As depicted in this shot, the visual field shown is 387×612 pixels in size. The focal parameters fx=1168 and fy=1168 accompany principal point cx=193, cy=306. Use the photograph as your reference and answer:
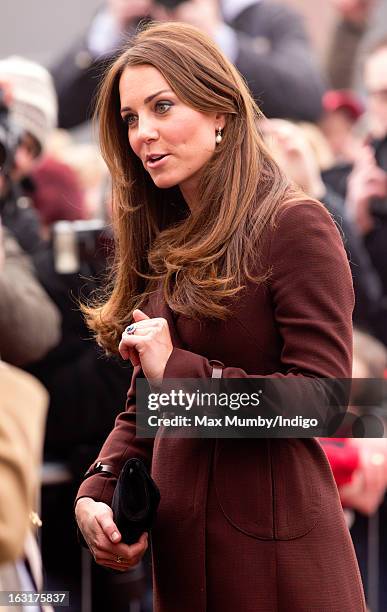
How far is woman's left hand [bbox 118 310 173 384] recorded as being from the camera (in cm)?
206

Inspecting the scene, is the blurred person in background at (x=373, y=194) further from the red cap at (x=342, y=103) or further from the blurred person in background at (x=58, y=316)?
the blurred person in background at (x=58, y=316)

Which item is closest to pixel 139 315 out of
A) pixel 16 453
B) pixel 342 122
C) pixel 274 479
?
pixel 274 479

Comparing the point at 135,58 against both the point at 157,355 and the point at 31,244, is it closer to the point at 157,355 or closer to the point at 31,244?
the point at 157,355

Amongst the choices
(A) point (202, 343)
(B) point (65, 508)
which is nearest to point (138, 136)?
(A) point (202, 343)

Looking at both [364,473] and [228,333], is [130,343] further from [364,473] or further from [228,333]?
[364,473]

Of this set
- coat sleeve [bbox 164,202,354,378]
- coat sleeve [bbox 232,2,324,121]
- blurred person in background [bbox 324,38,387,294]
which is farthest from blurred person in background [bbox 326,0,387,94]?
coat sleeve [bbox 164,202,354,378]

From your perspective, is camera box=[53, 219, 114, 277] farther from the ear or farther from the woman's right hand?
the woman's right hand

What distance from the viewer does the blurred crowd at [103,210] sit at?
3.65 meters

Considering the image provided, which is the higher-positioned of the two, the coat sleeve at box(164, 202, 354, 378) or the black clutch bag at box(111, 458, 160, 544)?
the coat sleeve at box(164, 202, 354, 378)

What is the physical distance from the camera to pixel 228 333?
215cm

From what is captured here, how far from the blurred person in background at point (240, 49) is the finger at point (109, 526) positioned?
2.51 metres

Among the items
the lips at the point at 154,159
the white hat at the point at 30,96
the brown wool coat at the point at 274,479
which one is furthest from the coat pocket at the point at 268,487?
the white hat at the point at 30,96

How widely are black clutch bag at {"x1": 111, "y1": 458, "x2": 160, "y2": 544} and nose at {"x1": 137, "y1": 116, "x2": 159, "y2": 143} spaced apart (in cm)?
61

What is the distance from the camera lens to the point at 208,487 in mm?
2150
